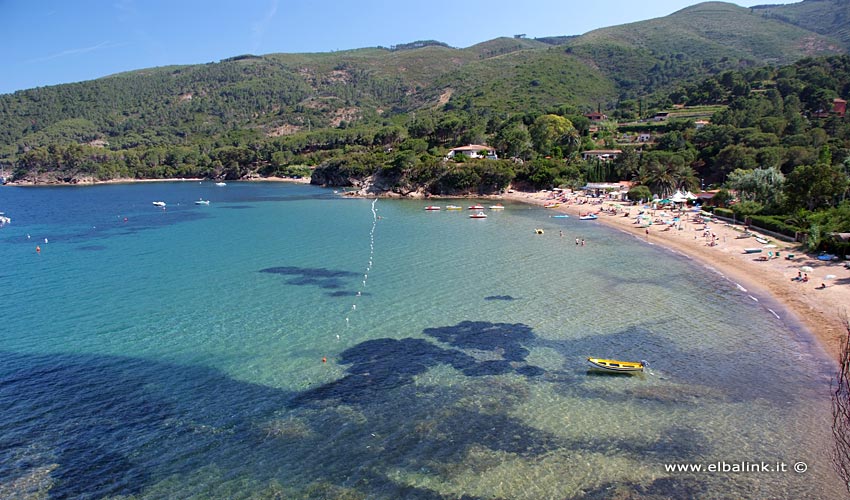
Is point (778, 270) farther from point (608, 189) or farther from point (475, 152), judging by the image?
point (475, 152)

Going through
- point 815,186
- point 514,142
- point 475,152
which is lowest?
point 815,186

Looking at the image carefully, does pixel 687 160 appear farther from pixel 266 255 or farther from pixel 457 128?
pixel 266 255

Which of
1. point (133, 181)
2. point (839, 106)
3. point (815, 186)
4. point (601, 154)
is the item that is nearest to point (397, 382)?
point (815, 186)

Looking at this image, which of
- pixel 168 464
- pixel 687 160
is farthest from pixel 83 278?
pixel 687 160

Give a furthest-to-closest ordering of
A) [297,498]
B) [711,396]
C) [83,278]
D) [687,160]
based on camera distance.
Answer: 1. [687,160]
2. [83,278]
3. [711,396]
4. [297,498]

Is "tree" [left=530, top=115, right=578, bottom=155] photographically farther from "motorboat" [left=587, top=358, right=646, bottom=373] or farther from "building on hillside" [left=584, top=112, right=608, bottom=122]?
"motorboat" [left=587, top=358, right=646, bottom=373]

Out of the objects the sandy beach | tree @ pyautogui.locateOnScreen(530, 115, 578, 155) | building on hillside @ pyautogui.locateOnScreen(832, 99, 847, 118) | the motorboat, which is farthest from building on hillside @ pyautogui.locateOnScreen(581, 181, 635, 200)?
the motorboat
